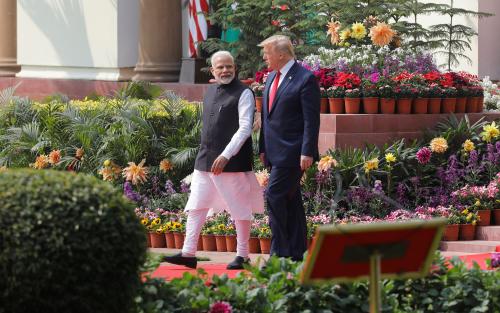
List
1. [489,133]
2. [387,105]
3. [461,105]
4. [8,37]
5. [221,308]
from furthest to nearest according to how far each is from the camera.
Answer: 1. [8,37]
2. [461,105]
3. [387,105]
4. [489,133]
5. [221,308]

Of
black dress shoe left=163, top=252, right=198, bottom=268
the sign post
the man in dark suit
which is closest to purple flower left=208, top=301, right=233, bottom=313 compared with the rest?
the sign post

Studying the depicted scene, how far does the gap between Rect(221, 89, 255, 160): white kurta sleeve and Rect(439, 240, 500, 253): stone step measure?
2.84 meters

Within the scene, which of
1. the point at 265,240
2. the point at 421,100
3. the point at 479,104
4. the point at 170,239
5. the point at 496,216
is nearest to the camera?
the point at 265,240

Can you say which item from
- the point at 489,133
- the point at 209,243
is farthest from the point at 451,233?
the point at 209,243

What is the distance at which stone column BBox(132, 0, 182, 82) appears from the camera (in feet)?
61.8

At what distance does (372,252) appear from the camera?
5.26 meters

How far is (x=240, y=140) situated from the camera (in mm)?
9633

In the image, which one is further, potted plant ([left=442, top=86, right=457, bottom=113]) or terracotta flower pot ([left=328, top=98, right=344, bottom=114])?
potted plant ([left=442, top=86, right=457, bottom=113])

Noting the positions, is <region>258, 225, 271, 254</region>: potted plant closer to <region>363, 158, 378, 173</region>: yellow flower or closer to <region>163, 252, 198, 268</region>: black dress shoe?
<region>363, 158, 378, 173</region>: yellow flower

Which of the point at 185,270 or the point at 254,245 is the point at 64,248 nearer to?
the point at 185,270

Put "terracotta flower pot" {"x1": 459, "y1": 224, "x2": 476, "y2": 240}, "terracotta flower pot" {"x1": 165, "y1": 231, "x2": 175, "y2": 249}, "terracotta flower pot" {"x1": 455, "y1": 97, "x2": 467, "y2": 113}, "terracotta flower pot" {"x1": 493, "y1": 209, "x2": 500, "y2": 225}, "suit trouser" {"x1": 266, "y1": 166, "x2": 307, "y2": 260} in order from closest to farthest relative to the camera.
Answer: "suit trouser" {"x1": 266, "y1": 166, "x2": 307, "y2": 260} < "terracotta flower pot" {"x1": 459, "y1": 224, "x2": 476, "y2": 240} < "terracotta flower pot" {"x1": 493, "y1": 209, "x2": 500, "y2": 225} < "terracotta flower pot" {"x1": 165, "y1": 231, "x2": 175, "y2": 249} < "terracotta flower pot" {"x1": 455, "y1": 97, "x2": 467, "y2": 113}

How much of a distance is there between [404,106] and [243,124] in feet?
13.3

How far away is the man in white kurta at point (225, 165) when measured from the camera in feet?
32.1

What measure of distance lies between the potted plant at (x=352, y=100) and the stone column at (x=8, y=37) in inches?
399
